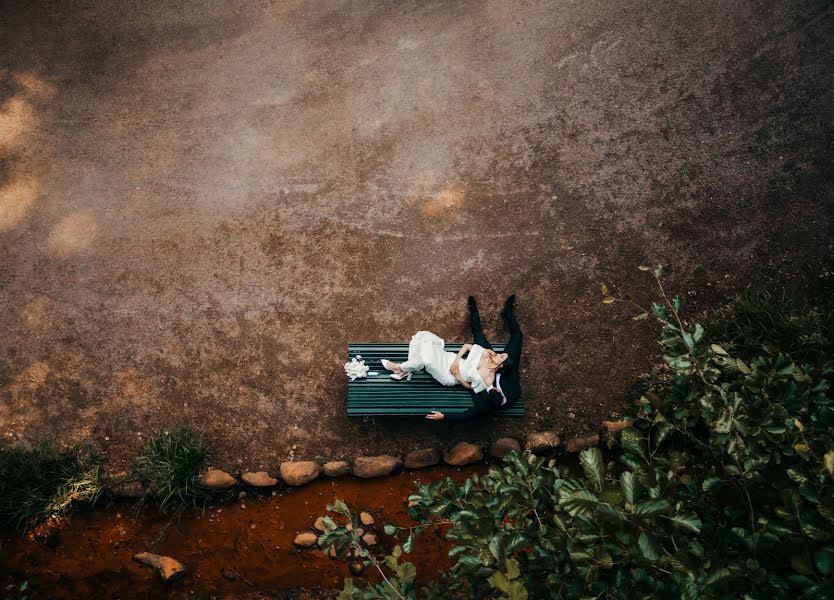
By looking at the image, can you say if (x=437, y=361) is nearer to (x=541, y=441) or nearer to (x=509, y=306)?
(x=509, y=306)

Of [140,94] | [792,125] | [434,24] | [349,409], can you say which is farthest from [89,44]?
[792,125]

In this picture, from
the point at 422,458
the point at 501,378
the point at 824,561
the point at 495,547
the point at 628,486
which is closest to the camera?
the point at 824,561

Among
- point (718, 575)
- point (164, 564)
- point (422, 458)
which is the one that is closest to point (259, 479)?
point (164, 564)

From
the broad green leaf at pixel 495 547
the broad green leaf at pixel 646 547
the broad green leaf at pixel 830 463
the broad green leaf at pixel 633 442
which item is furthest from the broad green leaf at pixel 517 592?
the broad green leaf at pixel 830 463

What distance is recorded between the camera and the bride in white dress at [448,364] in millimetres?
5211

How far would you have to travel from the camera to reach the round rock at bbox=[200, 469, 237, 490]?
541cm

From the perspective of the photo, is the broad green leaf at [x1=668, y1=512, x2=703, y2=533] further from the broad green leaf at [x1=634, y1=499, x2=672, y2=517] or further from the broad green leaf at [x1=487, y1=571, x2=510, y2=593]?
the broad green leaf at [x1=487, y1=571, x2=510, y2=593]

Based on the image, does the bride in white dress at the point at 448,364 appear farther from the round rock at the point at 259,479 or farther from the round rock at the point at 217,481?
the round rock at the point at 217,481

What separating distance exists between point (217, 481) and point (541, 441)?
3.47 meters

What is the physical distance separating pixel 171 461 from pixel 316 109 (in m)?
4.36

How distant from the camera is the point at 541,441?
5.52 meters

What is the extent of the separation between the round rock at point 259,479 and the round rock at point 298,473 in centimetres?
12

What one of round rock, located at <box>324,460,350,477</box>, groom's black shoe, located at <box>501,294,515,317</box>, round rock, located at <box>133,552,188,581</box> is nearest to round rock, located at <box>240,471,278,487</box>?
round rock, located at <box>324,460,350,477</box>

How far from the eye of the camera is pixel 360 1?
262 inches
